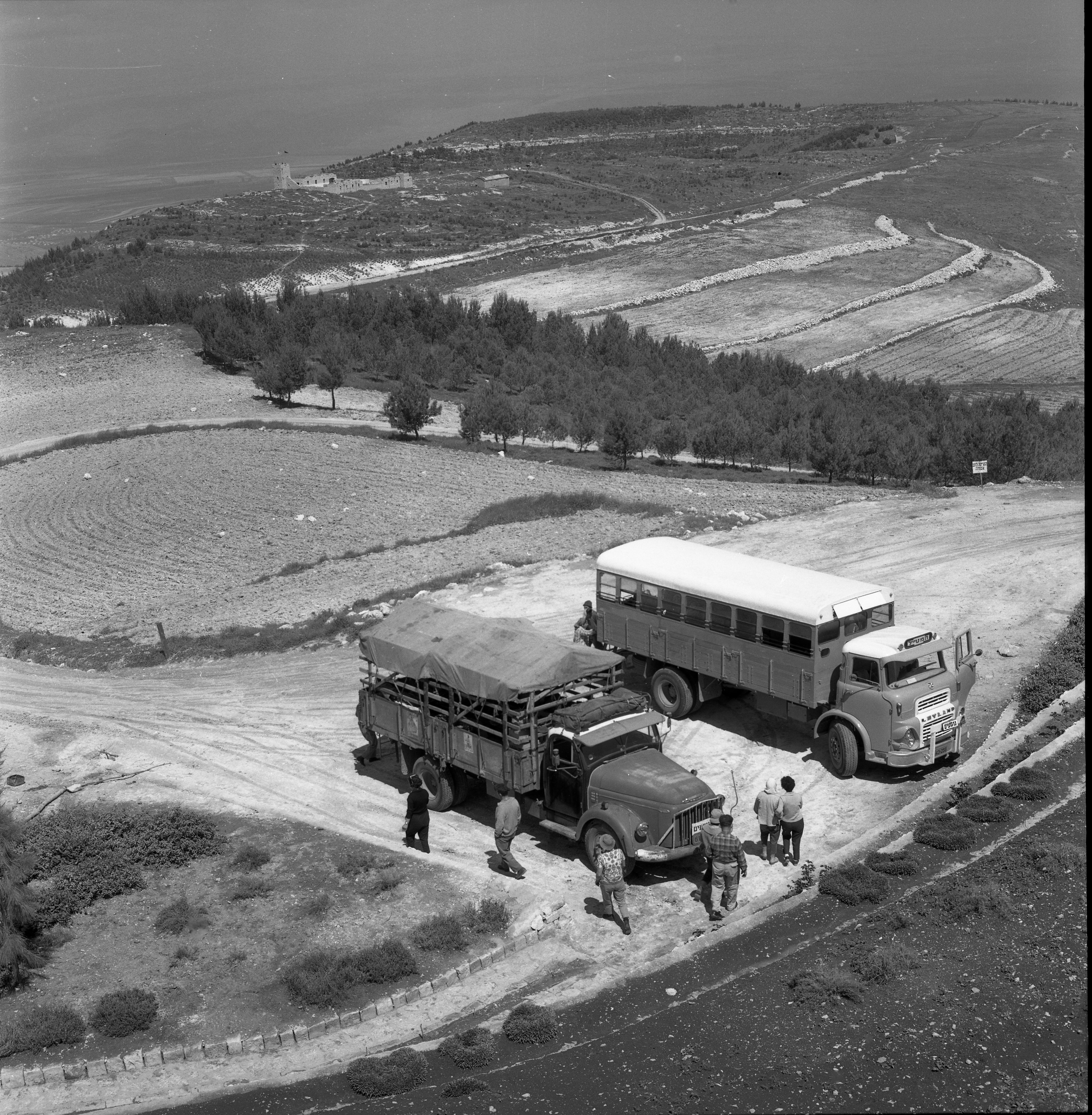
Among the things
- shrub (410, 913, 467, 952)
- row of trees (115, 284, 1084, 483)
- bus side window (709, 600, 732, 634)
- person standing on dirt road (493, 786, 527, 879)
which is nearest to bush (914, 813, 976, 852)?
bus side window (709, 600, 732, 634)

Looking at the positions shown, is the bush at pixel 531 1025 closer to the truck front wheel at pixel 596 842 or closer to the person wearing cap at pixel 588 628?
the truck front wheel at pixel 596 842

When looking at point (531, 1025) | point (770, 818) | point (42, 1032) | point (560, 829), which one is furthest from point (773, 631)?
point (42, 1032)

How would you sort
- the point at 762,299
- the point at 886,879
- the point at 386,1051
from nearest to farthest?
1. the point at 386,1051
2. the point at 886,879
3. the point at 762,299

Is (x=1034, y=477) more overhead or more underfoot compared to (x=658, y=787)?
more underfoot

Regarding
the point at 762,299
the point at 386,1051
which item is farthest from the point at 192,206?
the point at 386,1051

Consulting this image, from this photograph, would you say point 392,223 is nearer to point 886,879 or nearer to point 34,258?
point 34,258

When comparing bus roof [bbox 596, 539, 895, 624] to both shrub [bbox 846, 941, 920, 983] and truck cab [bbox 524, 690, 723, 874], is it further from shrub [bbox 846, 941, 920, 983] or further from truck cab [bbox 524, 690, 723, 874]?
shrub [bbox 846, 941, 920, 983]
